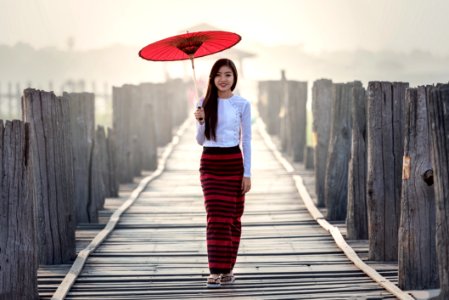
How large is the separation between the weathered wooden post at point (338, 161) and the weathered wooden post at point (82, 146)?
7.13ft

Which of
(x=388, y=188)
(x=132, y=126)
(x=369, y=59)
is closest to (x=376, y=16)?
(x=369, y=59)

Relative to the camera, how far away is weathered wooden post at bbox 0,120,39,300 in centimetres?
765

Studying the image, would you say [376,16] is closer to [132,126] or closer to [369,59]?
[369,59]

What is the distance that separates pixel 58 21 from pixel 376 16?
30765 millimetres

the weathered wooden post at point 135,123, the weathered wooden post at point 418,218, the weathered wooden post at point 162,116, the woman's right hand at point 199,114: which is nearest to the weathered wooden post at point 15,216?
the woman's right hand at point 199,114

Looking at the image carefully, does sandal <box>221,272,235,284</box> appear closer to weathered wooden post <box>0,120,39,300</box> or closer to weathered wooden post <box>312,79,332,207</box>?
weathered wooden post <box>0,120,39,300</box>

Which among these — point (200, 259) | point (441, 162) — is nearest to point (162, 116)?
point (200, 259)

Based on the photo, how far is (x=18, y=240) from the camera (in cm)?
772

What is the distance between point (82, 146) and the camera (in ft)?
39.9

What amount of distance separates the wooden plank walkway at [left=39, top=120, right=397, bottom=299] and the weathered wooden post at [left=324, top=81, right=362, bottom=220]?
0.28 m

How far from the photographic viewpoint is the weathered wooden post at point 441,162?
6.42 metres

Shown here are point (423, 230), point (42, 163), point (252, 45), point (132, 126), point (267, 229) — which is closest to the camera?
point (423, 230)

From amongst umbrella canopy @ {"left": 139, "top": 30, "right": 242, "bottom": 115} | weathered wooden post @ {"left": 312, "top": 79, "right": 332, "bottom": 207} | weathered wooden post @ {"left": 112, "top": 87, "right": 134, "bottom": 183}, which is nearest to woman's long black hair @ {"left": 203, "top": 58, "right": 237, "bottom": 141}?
umbrella canopy @ {"left": 139, "top": 30, "right": 242, "bottom": 115}

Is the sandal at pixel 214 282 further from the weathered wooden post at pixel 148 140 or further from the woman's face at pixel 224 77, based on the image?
the weathered wooden post at pixel 148 140
